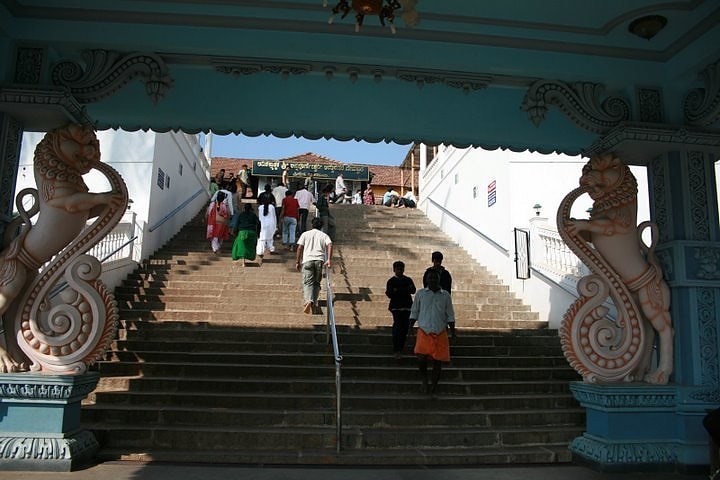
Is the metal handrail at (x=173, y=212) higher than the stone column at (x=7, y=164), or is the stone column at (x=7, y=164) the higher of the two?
the metal handrail at (x=173, y=212)

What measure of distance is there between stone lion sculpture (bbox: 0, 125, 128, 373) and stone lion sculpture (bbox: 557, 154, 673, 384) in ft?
11.7

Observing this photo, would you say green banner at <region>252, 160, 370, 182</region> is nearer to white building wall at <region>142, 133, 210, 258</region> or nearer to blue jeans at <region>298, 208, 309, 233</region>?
white building wall at <region>142, 133, 210, 258</region>

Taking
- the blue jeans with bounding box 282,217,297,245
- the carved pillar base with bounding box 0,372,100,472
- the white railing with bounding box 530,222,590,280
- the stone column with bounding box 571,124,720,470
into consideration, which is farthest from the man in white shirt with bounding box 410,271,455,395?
the blue jeans with bounding box 282,217,297,245

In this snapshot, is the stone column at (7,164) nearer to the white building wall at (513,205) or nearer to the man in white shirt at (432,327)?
the man in white shirt at (432,327)

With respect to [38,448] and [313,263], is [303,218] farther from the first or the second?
[38,448]

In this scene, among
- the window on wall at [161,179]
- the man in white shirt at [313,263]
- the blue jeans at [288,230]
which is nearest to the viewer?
the man in white shirt at [313,263]

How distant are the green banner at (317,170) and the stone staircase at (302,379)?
691 inches

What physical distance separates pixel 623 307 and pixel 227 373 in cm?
411

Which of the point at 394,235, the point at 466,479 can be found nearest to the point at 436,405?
the point at 466,479

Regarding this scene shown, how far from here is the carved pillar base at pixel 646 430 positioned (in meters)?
4.30

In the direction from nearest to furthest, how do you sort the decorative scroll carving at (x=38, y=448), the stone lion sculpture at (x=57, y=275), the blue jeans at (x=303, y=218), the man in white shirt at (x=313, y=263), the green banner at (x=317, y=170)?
1. the decorative scroll carving at (x=38, y=448)
2. the stone lion sculpture at (x=57, y=275)
3. the man in white shirt at (x=313, y=263)
4. the blue jeans at (x=303, y=218)
5. the green banner at (x=317, y=170)

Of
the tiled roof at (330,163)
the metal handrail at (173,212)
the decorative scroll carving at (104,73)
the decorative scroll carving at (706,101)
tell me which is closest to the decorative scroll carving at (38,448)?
the decorative scroll carving at (104,73)

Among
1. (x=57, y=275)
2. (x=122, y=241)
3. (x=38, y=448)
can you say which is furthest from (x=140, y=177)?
(x=38, y=448)

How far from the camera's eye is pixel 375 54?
4496mm
